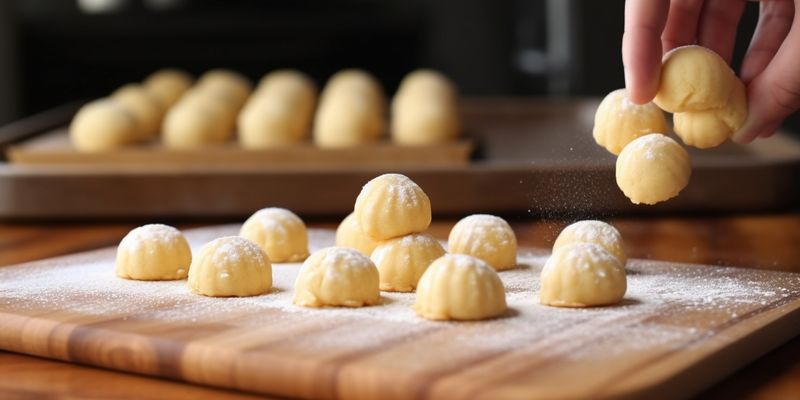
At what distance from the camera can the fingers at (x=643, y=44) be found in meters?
1.52

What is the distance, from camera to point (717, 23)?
1796 mm

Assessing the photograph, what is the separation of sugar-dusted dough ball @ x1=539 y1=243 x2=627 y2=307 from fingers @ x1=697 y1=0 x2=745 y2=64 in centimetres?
50

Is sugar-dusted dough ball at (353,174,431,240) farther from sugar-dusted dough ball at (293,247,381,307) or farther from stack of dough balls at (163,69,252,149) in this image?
stack of dough balls at (163,69,252,149)

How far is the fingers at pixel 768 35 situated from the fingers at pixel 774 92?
75 mm

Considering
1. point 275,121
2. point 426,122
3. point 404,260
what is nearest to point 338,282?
point 404,260

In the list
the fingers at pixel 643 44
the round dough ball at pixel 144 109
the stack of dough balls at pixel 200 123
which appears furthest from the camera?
the round dough ball at pixel 144 109

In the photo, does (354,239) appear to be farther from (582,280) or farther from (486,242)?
(582,280)

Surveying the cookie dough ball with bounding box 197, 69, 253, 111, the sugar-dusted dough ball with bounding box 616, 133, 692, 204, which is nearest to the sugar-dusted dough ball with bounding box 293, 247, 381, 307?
the sugar-dusted dough ball with bounding box 616, 133, 692, 204

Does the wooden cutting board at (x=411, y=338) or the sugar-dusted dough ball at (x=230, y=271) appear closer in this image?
the wooden cutting board at (x=411, y=338)

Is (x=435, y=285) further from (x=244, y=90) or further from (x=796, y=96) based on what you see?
(x=244, y=90)

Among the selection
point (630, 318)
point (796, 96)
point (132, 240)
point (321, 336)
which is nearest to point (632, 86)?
point (796, 96)

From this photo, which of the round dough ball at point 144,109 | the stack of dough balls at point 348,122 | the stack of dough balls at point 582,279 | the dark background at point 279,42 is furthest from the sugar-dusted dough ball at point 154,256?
the dark background at point 279,42

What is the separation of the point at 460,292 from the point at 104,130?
1.68 m

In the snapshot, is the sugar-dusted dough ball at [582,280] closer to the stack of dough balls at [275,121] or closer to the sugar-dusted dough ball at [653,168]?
the sugar-dusted dough ball at [653,168]
